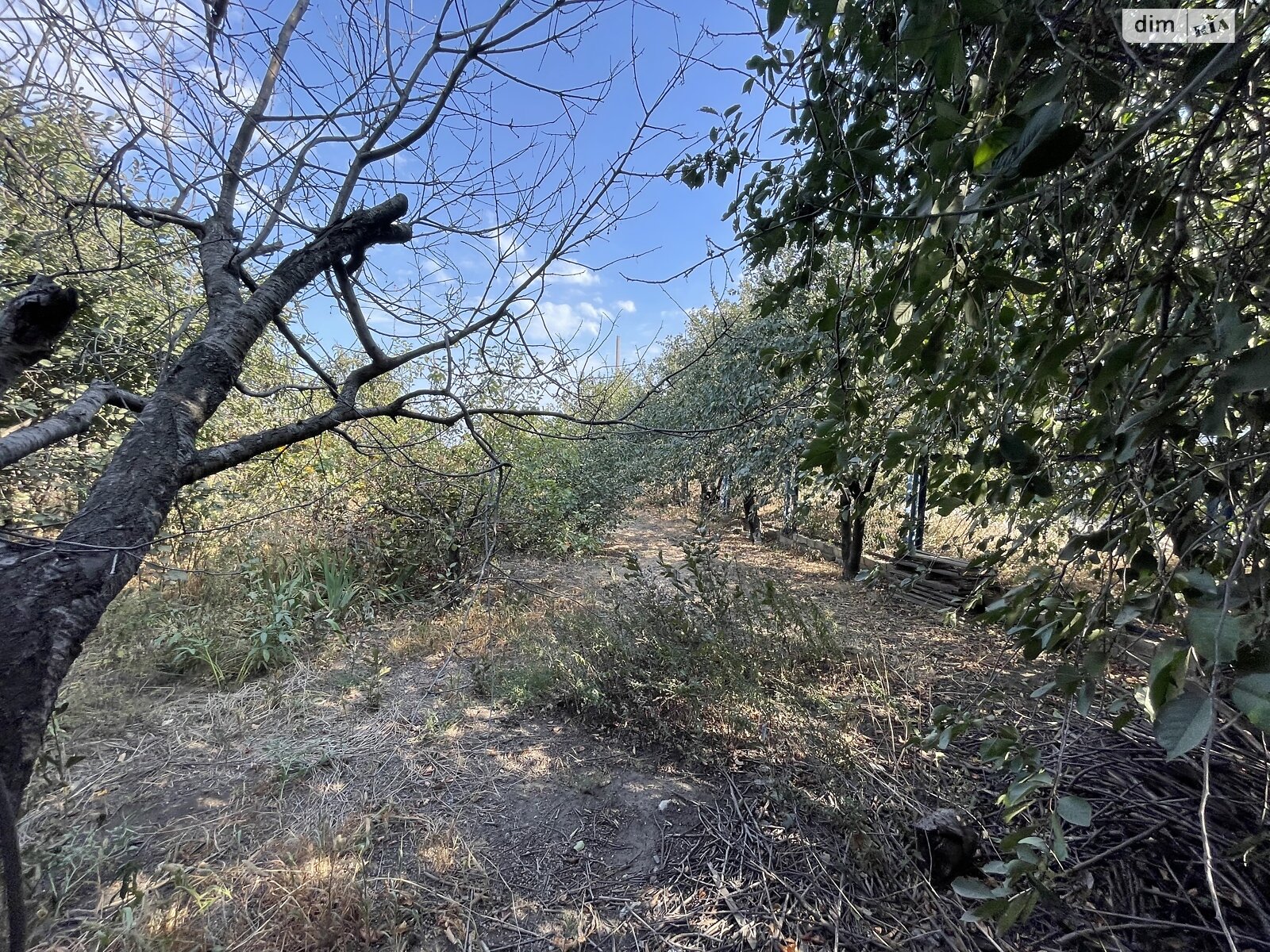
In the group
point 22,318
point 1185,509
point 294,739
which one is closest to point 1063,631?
point 1185,509

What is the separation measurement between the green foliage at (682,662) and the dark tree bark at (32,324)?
2028 mm

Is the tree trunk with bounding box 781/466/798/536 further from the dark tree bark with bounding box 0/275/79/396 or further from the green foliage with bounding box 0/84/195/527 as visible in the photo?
the green foliage with bounding box 0/84/195/527

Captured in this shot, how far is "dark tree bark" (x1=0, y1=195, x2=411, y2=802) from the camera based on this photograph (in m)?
0.83

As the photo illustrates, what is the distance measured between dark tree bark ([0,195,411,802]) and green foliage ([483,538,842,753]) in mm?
1750

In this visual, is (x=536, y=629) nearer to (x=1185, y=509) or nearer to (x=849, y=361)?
(x=849, y=361)

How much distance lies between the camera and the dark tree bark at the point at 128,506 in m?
0.83

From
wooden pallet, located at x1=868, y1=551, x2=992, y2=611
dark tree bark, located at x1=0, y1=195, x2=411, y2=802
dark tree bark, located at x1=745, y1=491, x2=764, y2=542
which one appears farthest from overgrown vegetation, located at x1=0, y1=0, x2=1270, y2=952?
dark tree bark, located at x1=745, y1=491, x2=764, y2=542

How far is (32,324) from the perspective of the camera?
1.01 m

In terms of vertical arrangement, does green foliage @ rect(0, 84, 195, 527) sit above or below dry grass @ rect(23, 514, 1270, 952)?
above

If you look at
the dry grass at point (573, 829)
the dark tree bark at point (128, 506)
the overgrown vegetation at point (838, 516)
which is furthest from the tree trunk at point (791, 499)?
the dark tree bark at point (128, 506)

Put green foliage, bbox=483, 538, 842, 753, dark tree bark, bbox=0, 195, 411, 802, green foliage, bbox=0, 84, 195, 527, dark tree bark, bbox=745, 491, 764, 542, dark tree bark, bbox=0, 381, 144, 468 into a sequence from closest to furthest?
dark tree bark, bbox=0, 195, 411, 802 → dark tree bark, bbox=0, 381, 144, 468 → green foliage, bbox=0, 84, 195, 527 → green foliage, bbox=483, 538, 842, 753 → dark tree bark, bbox=745, 491, 764, 542

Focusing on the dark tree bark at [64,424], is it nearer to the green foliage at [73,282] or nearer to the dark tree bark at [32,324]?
the dark tree bark at [32,324]

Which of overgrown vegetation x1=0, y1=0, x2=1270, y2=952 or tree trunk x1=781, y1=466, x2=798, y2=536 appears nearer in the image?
overgrown vegetation x1=0, y1=0, x2=1270, y2=952

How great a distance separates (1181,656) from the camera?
18.3 inches
